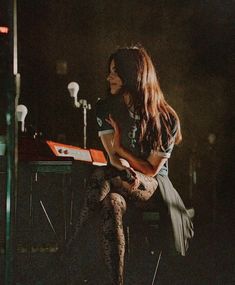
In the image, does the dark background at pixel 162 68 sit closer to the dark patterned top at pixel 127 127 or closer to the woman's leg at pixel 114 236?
the dark patterned top at pixel 127 127

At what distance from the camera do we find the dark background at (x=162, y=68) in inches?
238

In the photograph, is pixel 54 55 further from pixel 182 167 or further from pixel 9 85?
pixel 9 85

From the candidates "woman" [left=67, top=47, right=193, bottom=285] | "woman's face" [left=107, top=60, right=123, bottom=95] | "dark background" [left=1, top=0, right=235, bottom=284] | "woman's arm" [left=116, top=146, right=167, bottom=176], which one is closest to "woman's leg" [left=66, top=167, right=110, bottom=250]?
"woman" [left=67, top=47, right=193, bottom=285]

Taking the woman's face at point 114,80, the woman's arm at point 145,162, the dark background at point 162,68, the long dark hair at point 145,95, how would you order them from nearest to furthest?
the woman's arm at point 145,162 < the long dark hair at point 145,95 < the woman's face at point 114,80 < the dark background at point 162,68

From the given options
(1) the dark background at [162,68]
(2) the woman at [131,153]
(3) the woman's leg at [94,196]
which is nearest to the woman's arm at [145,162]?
(2) the woman at [131,153]

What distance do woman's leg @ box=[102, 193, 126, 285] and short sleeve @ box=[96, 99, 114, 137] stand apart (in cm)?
47

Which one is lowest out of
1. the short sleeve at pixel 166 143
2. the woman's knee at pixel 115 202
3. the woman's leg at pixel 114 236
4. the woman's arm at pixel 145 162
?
the woman's leg at pixel 114 236

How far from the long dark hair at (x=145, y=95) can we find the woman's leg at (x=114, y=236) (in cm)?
47

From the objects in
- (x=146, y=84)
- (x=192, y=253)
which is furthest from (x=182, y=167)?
(x=146, y=84)

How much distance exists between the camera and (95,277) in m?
2.67

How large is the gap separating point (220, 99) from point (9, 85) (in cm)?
540

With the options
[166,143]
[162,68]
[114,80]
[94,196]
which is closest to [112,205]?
[94,196]

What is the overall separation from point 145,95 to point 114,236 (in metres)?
0.94

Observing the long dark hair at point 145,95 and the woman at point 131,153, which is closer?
the woman at point 131,153
